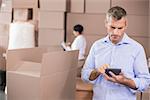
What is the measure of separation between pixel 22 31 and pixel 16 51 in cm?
235

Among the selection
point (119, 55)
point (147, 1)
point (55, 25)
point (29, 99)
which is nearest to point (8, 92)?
point (29, 99)

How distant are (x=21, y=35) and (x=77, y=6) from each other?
0.84 meters

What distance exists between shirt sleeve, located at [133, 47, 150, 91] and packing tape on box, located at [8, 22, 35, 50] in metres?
2.55

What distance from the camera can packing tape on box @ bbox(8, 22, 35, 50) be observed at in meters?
3.78

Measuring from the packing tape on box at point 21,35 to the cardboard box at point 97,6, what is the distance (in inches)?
31.2

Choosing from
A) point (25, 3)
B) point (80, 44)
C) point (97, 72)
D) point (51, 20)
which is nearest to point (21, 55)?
point (97, 72)

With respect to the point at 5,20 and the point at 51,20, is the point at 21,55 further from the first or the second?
the point at 5,20

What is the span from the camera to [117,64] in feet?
4.61

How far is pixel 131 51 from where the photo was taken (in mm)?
1396

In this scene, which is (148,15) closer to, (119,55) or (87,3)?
(87,3)

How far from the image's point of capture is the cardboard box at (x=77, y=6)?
3840 mm

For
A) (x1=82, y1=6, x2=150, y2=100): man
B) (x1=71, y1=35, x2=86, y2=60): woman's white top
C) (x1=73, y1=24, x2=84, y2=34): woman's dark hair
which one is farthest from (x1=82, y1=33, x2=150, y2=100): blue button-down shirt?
(x1=73, y1=24, x2=84, y2=34): woman's dark hair

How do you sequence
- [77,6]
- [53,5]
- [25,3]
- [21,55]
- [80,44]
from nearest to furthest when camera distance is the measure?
1. [21,55]
2. [80,44]
3. [53,5]
4. [77,6]
5. [25,3]

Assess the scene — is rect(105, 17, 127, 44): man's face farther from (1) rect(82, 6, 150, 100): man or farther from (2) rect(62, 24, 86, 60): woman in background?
(2) rect(62, 24, 86, 60): woman in background
